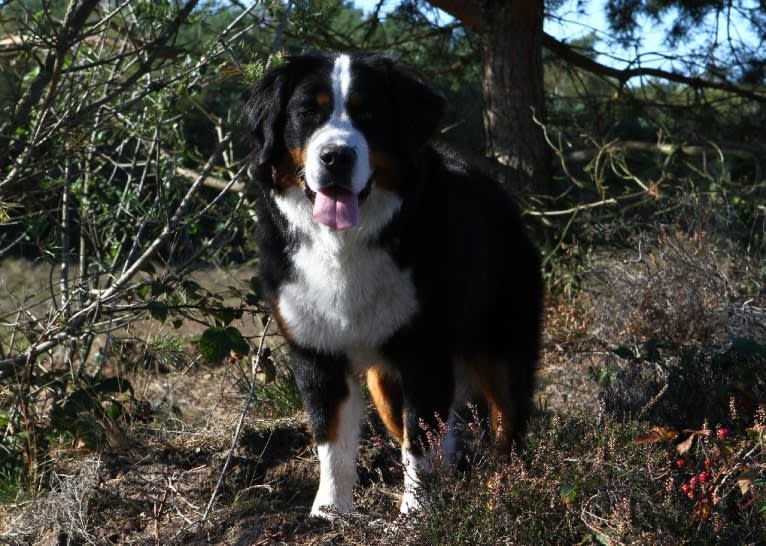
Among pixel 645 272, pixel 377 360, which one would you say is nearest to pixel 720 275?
pixel 645 272

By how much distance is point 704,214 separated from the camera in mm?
5824

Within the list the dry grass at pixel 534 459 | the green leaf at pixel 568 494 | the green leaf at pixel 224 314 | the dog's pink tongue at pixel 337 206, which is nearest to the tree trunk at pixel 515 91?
the dry grass at pixel 534 459

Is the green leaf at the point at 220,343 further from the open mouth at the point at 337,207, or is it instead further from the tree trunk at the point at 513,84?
the tree trunk at the point at 513,84

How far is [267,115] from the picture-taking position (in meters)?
3.78

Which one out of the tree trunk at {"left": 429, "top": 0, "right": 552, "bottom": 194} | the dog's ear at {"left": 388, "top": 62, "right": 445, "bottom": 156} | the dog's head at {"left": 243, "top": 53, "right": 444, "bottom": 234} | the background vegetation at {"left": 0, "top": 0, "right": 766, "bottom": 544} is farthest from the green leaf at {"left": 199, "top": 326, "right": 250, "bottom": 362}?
the tree trunk at {"left": 429, "top": 0, "right": 552, "bottom": 194}

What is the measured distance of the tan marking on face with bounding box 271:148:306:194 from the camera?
12.1 feet

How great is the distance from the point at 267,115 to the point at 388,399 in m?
1.44

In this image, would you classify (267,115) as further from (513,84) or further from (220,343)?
(513,84)

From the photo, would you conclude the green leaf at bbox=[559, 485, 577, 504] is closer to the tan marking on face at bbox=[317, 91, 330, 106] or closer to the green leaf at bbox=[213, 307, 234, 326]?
the tan marking on face at bbox=[317, 91, 330, 106]

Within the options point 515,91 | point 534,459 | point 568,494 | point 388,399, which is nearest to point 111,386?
point 388,399

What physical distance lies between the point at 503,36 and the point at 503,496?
156 inches

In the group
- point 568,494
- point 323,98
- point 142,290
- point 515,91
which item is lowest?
point 568,494

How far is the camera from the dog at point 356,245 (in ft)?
12.0

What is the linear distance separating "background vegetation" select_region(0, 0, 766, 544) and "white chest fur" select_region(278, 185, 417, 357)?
1.83 ft
